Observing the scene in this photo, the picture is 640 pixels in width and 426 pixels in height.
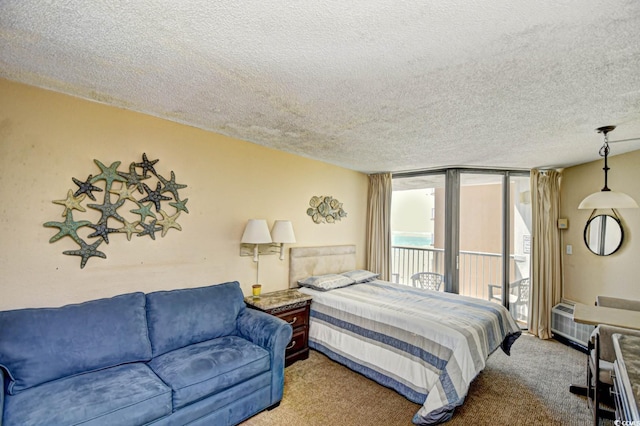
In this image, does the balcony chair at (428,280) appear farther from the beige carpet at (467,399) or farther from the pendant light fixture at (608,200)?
the pendant light fixture at (608,200)

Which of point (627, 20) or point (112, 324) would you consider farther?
point (112, 324)

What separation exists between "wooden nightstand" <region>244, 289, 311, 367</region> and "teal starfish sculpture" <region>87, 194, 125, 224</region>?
149cm

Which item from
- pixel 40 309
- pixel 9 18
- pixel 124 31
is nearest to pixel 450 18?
pixel 124 31

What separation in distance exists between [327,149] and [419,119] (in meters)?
1.34

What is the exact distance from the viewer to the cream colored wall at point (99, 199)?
2016mm

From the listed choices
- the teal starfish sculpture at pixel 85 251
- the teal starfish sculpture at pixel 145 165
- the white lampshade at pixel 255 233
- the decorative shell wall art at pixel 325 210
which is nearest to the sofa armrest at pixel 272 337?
the white lampshade at pixel 255 233

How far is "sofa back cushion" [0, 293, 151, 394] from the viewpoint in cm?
174

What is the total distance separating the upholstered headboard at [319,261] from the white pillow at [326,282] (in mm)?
128

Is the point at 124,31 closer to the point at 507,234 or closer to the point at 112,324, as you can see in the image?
the point at 112,324

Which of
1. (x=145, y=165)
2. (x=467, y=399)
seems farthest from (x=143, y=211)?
(x=467, y=399)

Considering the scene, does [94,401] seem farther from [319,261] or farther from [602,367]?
[602,367]

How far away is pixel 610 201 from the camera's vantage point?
2.45 metres

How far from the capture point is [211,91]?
6.68ft

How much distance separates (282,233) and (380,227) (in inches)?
84.5
